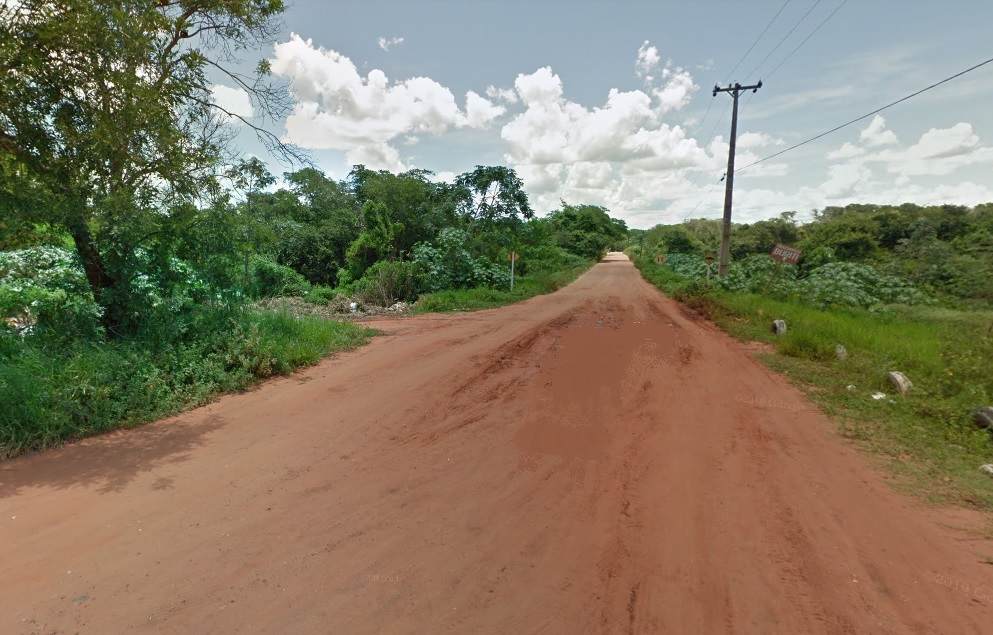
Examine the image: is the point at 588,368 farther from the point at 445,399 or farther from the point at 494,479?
the point at 494,479

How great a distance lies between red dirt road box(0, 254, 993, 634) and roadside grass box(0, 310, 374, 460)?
33 cm

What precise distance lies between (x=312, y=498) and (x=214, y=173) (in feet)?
15.4

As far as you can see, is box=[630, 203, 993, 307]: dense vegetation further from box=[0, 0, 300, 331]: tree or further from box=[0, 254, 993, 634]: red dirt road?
box=[0, 0, 300, 331]: tree

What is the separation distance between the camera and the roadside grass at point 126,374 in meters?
4.81

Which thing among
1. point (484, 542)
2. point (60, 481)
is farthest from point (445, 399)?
point (60, 481)

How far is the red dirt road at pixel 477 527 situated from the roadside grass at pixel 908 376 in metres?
0.51

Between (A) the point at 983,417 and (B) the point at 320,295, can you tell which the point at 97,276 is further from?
(B) the point at 320,295

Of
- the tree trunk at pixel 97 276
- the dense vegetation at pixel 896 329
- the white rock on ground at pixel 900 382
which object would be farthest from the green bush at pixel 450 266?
the white rock on ground at pixel 900 382

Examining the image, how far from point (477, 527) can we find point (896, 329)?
38.0 ft

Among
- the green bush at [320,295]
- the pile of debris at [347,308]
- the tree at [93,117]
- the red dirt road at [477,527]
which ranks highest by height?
the tree at [93,117]

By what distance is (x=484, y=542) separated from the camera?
336 cm

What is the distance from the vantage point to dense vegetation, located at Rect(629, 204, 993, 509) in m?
5.12

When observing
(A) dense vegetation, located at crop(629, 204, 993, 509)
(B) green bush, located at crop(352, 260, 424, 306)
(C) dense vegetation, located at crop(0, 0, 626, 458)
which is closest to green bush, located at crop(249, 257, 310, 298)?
(B) green bush, located at crop(352, 260, 424, 306)

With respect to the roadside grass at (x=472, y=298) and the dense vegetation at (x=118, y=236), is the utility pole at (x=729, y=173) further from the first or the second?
the dense vegetation at (x=118, y=236)
